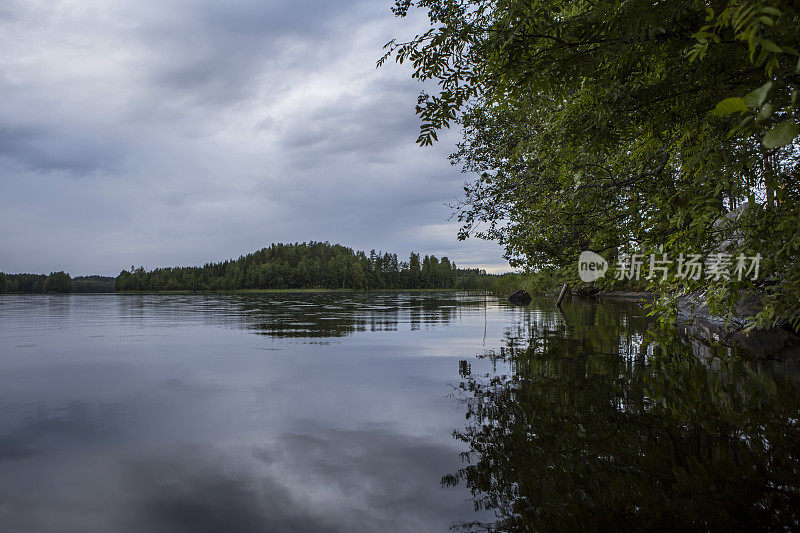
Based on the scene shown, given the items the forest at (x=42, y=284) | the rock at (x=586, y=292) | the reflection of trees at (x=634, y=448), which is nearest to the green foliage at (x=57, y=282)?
the forest at (x=42, y=284)

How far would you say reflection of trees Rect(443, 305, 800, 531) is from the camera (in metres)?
3.77

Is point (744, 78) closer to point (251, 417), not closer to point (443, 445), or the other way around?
point (443, 445)

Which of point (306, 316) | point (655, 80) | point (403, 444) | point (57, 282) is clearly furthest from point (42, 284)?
point (655, 80)

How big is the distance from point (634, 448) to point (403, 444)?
260cm

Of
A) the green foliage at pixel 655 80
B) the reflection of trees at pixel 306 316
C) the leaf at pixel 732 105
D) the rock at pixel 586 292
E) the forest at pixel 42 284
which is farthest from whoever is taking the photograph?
the forest at pixel 42 284

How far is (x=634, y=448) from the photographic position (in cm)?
507

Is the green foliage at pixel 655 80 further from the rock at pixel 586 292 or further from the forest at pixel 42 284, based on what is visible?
the forest at pixel 42 284

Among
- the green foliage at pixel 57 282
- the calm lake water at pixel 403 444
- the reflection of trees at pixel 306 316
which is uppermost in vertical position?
the green foliage at pixel 57 282

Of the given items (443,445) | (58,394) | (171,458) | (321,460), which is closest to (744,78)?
(443,445)

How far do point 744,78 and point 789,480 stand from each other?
3.77m

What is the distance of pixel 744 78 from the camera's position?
4387 millimetres

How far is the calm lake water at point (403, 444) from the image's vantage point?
3877 millimetres

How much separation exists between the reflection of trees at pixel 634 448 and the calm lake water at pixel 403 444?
0.08ft

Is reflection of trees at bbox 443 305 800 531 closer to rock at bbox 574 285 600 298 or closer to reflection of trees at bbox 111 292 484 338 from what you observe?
reflection of trees at bbox 111 292 484 338
